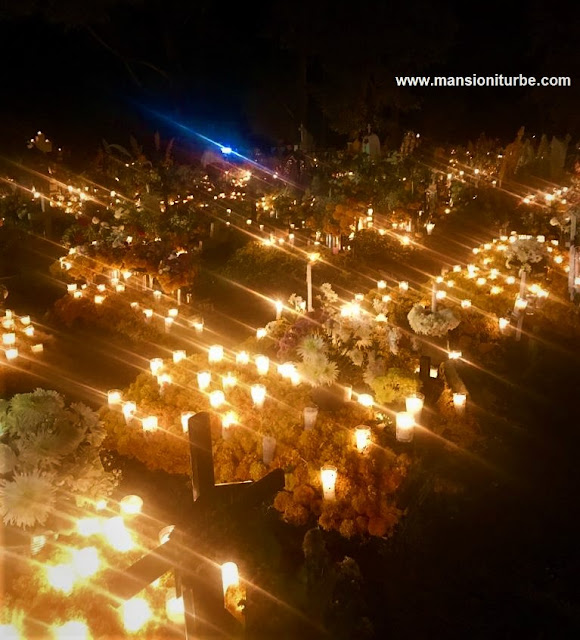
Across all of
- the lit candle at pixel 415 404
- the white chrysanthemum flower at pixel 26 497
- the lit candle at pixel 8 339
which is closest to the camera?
the white chrysanthemum flower at pixel 26 497

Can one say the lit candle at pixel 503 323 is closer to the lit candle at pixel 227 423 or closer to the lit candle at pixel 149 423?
the lit candle at pixel 227 423

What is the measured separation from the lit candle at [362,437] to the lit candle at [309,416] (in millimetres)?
538

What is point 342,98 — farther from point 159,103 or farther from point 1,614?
point 1,614

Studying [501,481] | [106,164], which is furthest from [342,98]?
[501,481]

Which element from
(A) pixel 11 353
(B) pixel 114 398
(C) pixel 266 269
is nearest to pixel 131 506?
(B) pixel 114 398

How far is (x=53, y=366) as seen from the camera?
8977 millimetres

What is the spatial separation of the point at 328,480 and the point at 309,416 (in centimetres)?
100

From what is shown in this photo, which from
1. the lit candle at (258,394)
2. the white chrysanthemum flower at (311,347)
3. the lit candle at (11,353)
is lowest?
the lit candle at (11,353)

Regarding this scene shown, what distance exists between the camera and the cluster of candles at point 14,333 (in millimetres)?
8734

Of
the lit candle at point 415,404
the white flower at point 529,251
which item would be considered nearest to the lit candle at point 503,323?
the white flower at point 529,251

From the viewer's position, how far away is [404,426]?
6.23 m

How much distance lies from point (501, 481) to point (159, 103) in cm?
2657

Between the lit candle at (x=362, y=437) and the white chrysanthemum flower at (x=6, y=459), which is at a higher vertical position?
the white chrysanthemum flower at (x=6, y=459)

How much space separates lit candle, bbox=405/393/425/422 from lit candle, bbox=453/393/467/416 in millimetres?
596
